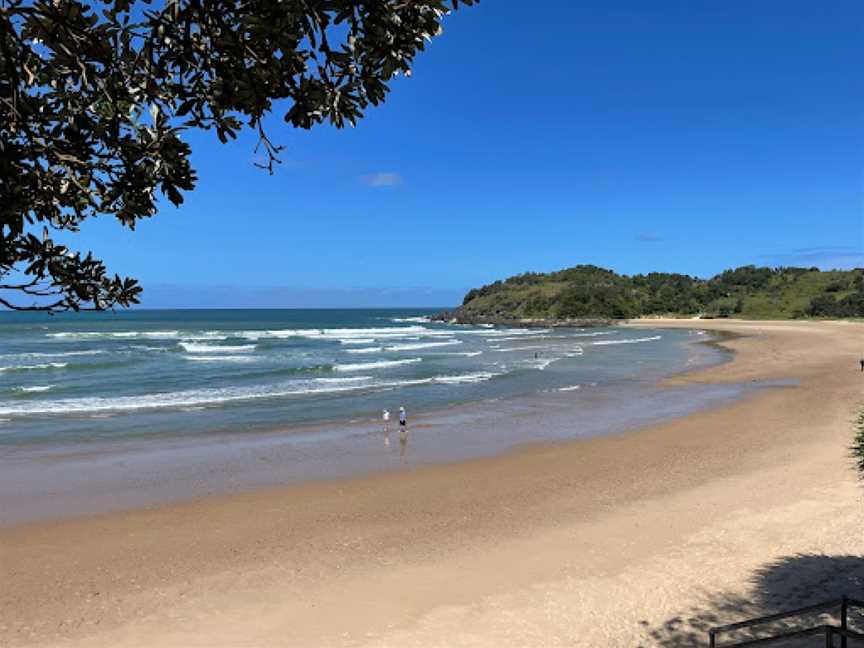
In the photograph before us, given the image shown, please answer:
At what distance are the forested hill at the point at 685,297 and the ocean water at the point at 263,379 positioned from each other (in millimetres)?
50099

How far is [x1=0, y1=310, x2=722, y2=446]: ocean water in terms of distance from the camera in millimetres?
23922

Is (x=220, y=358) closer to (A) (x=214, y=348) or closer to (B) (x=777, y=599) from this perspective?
(A) (x=214, y=348)

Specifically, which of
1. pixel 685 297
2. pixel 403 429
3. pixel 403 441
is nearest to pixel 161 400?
pixel 403 429

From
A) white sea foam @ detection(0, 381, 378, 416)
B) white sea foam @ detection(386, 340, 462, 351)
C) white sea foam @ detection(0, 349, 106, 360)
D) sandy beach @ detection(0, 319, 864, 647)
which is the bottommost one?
sandy beach @ detection(0, 319, 864, 647)

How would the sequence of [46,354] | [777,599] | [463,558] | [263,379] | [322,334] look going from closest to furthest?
[777,599], [463,558], [263,379], [46,354], [322,334]

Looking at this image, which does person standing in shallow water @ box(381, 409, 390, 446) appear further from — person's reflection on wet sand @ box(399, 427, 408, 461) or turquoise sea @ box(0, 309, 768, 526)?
person's reflection on wet sand @ box(399, 427, 408, 461)

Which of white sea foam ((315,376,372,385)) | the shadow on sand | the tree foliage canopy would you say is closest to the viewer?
the tree foliage canopy

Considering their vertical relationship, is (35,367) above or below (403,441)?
above

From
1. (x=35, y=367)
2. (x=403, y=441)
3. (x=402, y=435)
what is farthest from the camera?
(x=35, y=367)

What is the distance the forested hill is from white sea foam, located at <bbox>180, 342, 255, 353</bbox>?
6513cm

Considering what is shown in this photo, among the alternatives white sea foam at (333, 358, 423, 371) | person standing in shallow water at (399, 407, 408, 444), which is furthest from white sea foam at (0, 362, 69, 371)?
person standing in shallow water at (399, 407, 408, 444)

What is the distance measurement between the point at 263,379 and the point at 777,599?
3041 cm

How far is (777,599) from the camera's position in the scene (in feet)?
27.8

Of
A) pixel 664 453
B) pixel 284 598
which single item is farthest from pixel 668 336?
pixel 284 598
